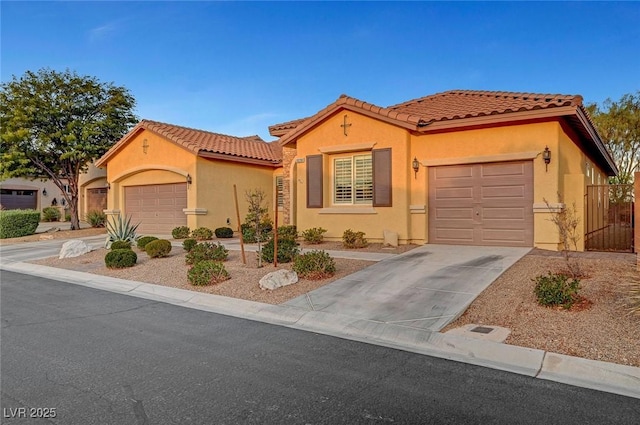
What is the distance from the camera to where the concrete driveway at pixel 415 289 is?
21.2 feet

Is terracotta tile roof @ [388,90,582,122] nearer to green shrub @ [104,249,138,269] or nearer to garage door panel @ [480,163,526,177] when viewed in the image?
garage door panel @ [480,163,526,177]

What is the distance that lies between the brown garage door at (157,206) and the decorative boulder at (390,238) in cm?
959

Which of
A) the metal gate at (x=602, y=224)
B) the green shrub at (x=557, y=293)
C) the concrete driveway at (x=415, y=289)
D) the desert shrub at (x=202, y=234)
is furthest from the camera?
the desert shrub at (x=202, y=234)

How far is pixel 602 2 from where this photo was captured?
1221cm

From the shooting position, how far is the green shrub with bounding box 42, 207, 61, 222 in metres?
31.2

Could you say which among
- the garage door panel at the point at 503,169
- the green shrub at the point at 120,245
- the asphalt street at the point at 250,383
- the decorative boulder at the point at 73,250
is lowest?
the asphalt street at the point at 250,383

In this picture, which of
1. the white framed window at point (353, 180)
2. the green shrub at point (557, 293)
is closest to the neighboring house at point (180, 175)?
the white framed window at point (353, 180)

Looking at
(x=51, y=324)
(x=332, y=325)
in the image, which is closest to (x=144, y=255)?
(x=51, y=324)

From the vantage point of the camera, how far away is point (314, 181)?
563 inches

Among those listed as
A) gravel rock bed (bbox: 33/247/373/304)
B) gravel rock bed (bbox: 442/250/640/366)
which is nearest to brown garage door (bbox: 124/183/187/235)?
gravel rock bed (bbox: 33/247/373/304)

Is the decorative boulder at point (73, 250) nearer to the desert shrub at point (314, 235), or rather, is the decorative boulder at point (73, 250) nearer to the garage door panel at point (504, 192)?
the desert shrub at point (314, 235)

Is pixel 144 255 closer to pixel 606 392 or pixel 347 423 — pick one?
pixel 347 423

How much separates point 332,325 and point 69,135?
1889cm

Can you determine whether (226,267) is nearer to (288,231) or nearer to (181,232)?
(288,231)
